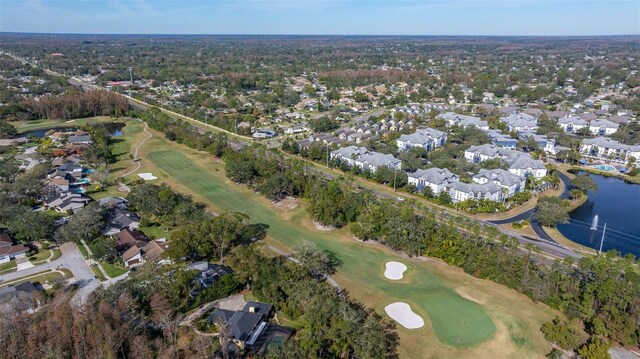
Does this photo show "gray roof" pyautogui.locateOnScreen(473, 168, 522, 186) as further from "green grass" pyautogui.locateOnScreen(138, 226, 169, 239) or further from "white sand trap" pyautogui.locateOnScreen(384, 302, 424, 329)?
"green grass" pyautogui.locateOnScreen(138, 226, 169, 239)

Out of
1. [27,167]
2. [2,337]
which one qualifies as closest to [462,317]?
[2,337]

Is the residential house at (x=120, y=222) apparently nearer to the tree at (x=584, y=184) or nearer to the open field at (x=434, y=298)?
the open field at (x=434, y=298)

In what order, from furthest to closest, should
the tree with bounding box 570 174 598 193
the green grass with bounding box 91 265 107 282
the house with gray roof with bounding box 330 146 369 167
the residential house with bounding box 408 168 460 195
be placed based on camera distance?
the house with gray roof with bounding box 330 146 369 167 < the tree with bounding box 570 174 598 193 < the residential house with bounding box 408 168 460 195 < the green grass with bounding box 91 265 107 282

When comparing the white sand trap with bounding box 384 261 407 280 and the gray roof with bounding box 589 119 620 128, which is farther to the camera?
the gray roof with bounding box 589 119 620 128

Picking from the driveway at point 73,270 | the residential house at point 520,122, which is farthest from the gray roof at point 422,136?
the driveway at point 73,270

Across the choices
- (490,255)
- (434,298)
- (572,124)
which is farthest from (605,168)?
(434,298)

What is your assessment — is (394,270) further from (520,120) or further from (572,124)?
(572,124)

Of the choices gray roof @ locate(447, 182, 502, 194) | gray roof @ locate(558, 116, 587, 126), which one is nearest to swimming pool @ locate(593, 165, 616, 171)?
gray roof @ locate(558, 116, 587, 126)
